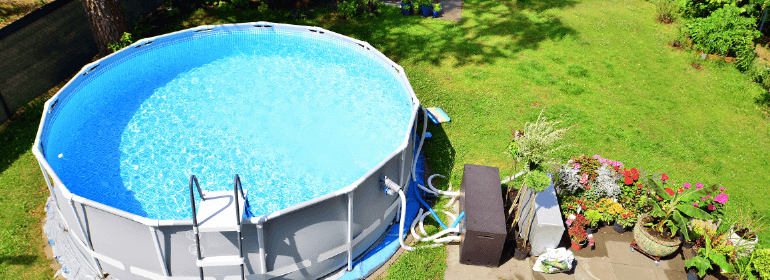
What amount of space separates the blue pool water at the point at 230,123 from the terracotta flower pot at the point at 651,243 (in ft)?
14.5

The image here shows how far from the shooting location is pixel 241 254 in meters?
6.25

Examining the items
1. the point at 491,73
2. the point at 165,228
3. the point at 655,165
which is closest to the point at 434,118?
the point at 491,73

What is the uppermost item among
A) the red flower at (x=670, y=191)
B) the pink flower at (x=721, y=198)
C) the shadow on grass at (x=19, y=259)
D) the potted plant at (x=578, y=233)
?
the pink flower at (x=721, y=198)

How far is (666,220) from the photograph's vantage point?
775 cm

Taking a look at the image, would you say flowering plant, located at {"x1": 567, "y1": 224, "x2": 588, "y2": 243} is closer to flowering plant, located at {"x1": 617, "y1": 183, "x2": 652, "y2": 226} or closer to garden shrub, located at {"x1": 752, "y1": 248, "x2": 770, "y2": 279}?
flowering plant, located at {"x1": 617, "y1": 183, "x2": 652, "y2": 226}

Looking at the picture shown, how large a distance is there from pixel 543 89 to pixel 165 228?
9810mm

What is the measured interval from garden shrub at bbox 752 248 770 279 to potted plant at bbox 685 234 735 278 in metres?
0.31

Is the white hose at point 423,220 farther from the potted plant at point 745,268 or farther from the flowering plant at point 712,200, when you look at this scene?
the potted plant at point 745,268

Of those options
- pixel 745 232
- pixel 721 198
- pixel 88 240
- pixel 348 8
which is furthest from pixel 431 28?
pixel 88 240

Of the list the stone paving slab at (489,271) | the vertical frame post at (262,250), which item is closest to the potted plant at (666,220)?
the stone paving slab at (489,271)

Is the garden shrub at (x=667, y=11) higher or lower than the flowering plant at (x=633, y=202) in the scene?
higher

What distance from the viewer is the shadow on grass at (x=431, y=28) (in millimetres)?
13883

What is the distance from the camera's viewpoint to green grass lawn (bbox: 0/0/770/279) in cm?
981


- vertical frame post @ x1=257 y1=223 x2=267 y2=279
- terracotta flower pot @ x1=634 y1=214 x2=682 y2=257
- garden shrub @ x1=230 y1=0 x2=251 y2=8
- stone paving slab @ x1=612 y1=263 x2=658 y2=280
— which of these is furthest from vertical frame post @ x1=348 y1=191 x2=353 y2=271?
garden shrub @ x1=230 y1=0 x2=251 y2=8
